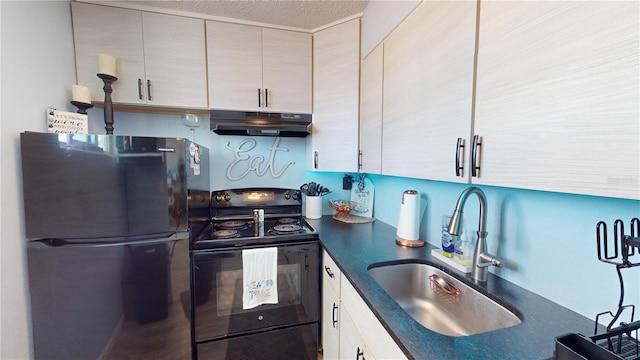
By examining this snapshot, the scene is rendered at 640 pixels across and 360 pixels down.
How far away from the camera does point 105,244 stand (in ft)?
4.24

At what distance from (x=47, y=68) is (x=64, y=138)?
0.52 meters

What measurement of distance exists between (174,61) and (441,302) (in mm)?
2205

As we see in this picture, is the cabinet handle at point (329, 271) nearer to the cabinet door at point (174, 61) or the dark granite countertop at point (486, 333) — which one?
the dark granite countertop at point (486, 333)

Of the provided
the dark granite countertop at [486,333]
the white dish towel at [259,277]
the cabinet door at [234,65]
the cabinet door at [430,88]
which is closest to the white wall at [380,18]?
the cabinet door at [430,88]

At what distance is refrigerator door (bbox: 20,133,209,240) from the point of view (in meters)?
1.21

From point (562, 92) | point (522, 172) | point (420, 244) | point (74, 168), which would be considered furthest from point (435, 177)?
point (74, 168)

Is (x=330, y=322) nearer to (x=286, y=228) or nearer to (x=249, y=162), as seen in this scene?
(x=286, y=228)

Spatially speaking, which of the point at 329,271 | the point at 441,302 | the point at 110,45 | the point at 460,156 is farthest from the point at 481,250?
the point at 110,45

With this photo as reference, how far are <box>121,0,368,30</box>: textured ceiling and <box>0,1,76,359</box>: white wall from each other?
1.90 ft

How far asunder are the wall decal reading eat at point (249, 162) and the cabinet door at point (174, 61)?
0.50 meters

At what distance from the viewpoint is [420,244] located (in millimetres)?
1454

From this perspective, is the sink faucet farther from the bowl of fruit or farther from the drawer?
the bowl of fruit

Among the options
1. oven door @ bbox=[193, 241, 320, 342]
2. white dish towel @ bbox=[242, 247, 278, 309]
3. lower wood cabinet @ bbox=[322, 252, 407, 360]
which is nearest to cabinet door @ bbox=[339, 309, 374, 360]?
lower wood cabinet @ bbox=[322, 252, 407, 360]

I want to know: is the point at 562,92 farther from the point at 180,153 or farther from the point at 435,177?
the point at 180,153
